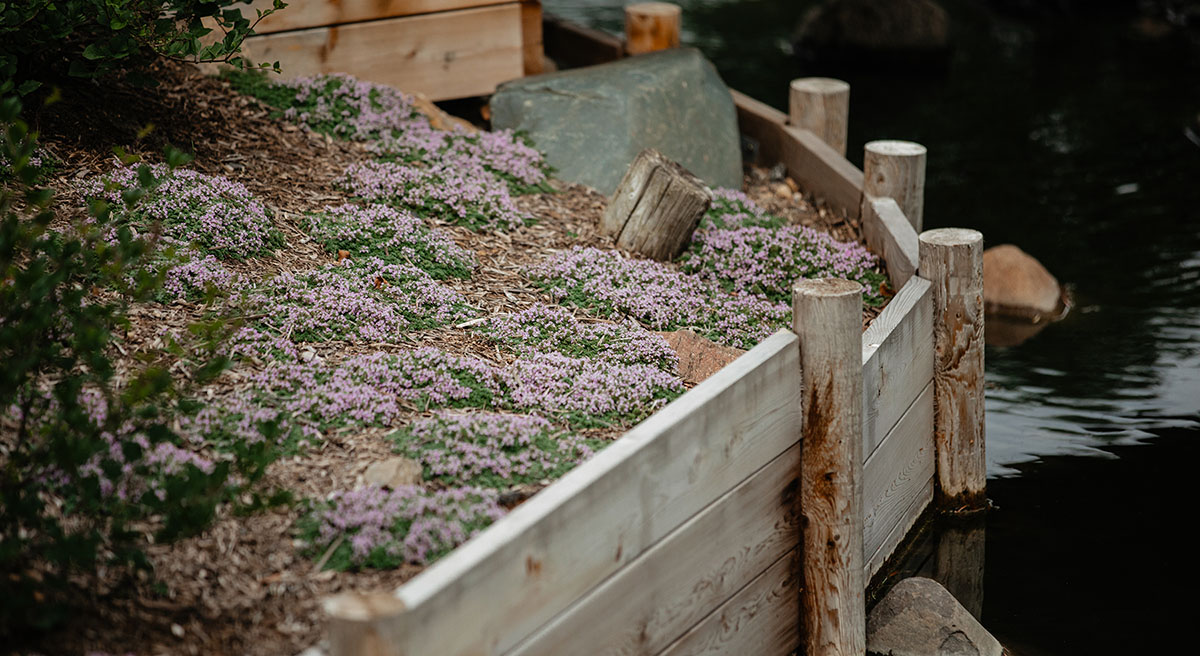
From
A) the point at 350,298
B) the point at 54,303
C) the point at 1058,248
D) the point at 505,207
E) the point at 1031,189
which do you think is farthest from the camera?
the point at 1031,189

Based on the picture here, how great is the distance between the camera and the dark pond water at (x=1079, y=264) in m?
4.96

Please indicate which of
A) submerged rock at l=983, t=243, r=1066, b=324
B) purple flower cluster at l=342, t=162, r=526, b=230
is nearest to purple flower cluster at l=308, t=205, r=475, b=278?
purple flower cluster at l=342, t=162, r=526, b=230

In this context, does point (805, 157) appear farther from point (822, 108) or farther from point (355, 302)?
point (355, 302)

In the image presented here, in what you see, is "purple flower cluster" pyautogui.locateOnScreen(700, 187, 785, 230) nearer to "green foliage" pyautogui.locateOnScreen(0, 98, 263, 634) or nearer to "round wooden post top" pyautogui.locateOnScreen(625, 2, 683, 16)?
"round wooden post top" pyautogui.locateOnScreen(625, 2, 683, 16)

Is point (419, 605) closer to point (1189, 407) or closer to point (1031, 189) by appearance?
point (1189, 407)

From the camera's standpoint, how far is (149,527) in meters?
3.34

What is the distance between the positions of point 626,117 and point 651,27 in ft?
4.90

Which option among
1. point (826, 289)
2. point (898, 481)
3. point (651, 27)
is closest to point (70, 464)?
point (826, 289)

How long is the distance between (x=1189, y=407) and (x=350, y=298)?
16.3 feet

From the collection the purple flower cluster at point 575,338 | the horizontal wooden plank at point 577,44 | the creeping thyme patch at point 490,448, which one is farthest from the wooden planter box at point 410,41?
the creeping thyme patch at point 490,448

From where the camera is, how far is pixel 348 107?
6562mm

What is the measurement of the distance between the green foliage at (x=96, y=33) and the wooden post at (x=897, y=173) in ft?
11.2

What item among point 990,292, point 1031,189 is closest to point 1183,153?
point 1031,189

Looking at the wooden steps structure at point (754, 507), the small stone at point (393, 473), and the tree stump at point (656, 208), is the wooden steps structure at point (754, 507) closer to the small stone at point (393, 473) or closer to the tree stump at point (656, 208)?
the small stone at point (393, 473)
